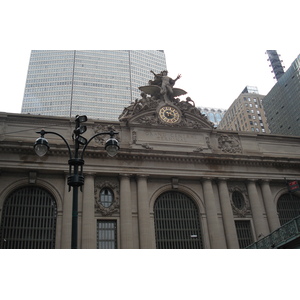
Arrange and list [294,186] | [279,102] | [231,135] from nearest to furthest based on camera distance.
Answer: [294,186] < [231,135] < [279,102]

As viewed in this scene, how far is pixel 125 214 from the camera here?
2606cm

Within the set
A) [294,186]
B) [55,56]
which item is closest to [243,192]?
[294,186]

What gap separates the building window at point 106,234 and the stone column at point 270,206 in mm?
13593

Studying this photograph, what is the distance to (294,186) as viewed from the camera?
29875 mm

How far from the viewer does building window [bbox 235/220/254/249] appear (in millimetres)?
28438

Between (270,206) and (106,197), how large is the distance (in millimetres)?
14609

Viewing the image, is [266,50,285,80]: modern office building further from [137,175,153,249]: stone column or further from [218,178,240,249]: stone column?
[137,175,153,249]: stone column

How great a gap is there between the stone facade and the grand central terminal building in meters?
0.08

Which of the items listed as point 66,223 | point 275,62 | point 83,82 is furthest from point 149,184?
point 83,82

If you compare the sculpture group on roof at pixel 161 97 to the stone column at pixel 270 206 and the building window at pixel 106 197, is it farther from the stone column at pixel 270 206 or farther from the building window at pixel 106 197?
the stone column at pixel 270 206

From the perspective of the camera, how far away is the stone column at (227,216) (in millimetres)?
27117

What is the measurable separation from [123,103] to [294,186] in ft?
306

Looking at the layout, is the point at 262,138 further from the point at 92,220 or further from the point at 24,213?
the point at 24,213

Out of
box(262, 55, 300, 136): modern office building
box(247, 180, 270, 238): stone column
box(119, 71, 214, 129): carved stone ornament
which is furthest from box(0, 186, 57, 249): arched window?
box(262, 55, 300, 136): modern office building
